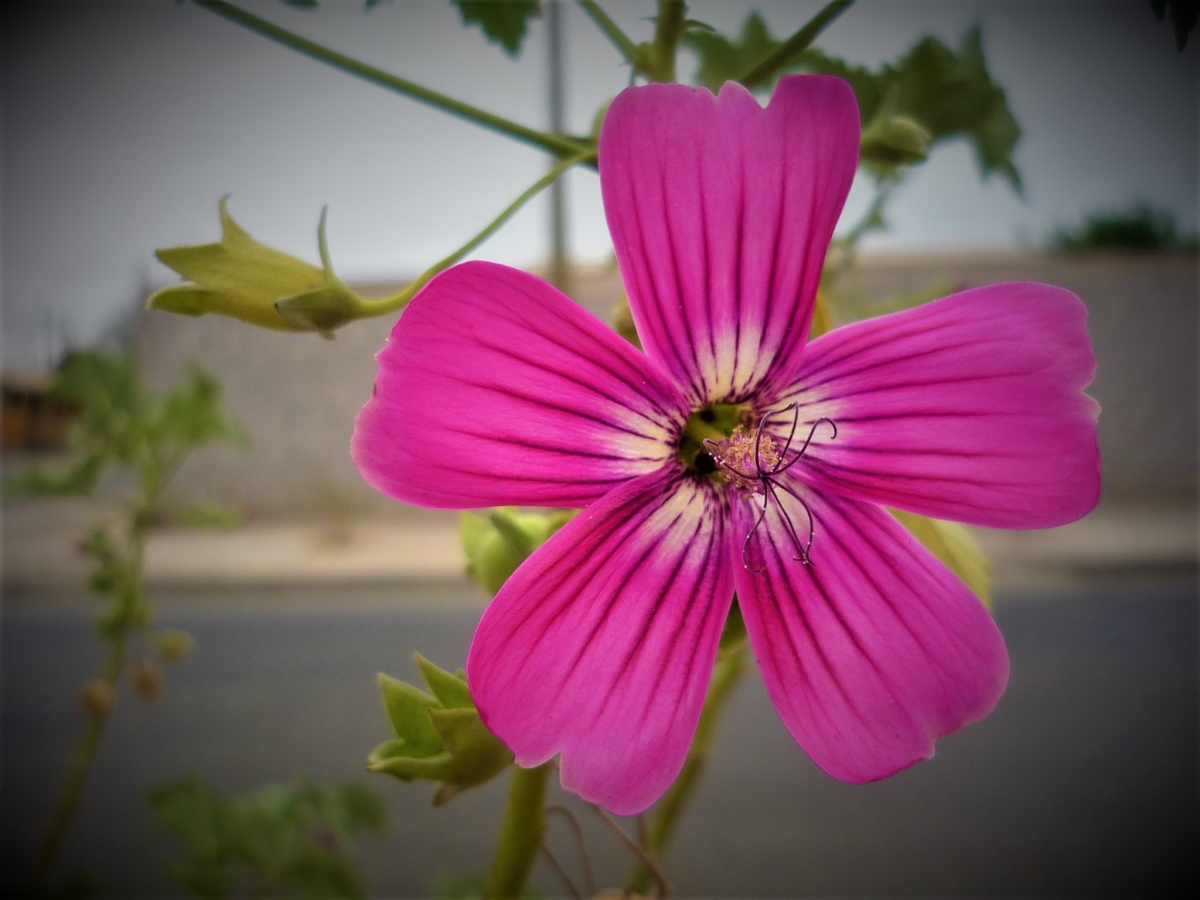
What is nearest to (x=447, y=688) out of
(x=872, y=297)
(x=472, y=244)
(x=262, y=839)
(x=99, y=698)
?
(x=472, y=244)

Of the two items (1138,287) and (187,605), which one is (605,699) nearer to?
(187,605)

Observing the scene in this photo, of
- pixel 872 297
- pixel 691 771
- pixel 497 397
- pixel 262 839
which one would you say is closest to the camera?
pixel 497 397


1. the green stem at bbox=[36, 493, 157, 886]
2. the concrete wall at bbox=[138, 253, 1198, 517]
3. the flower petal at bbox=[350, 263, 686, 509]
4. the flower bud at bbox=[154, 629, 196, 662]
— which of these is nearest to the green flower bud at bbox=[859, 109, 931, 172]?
the flower petal at bbox=[350, 263, 686, 509]

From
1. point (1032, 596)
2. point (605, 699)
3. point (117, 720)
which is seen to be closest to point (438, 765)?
point (605, 699)

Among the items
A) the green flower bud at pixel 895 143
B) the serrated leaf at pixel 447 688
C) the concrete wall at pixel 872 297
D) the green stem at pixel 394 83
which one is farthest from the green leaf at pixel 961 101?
the concrete wall at pixel 872 297

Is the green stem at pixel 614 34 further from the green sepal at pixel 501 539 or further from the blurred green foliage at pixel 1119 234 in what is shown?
the blurred green foliage at pixel 1119 234

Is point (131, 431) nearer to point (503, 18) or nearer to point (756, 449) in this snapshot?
point (503, 18)
